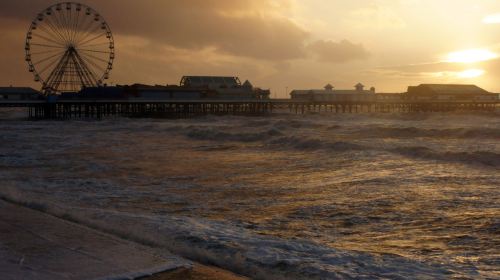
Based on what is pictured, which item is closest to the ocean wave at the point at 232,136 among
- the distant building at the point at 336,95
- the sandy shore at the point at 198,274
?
the sandy shore at the point at 198,274

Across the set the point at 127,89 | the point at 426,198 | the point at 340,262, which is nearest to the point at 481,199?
the point at 426,198

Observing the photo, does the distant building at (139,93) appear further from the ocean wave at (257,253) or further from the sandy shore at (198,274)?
the sandy shore at (198,274)

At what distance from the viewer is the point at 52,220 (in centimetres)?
775

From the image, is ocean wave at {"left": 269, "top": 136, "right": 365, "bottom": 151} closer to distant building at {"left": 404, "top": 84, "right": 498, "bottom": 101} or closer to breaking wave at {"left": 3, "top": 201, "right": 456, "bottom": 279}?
breaking wave at {"left": 3, "top": 201, "right": 456, "bottom": 279}

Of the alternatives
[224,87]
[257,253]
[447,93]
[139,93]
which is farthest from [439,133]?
[447,93]

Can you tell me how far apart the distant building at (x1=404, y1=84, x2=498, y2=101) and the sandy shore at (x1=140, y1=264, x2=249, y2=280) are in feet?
247

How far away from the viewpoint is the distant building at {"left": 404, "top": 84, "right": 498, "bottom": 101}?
7846 centimetres

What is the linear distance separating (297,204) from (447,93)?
74.8m

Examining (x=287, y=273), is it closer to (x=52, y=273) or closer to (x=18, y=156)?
(x=52, y=273)

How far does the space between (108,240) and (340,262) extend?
9.16ft

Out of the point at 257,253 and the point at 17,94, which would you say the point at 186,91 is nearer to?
the point at 17,94

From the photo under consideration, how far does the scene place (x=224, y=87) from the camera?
7594 cm

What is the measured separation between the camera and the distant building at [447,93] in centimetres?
7846

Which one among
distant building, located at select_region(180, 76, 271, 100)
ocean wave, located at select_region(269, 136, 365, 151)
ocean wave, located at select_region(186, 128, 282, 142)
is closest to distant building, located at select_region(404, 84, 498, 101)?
distant building, located at select_region(180, 76, 271, 100)
